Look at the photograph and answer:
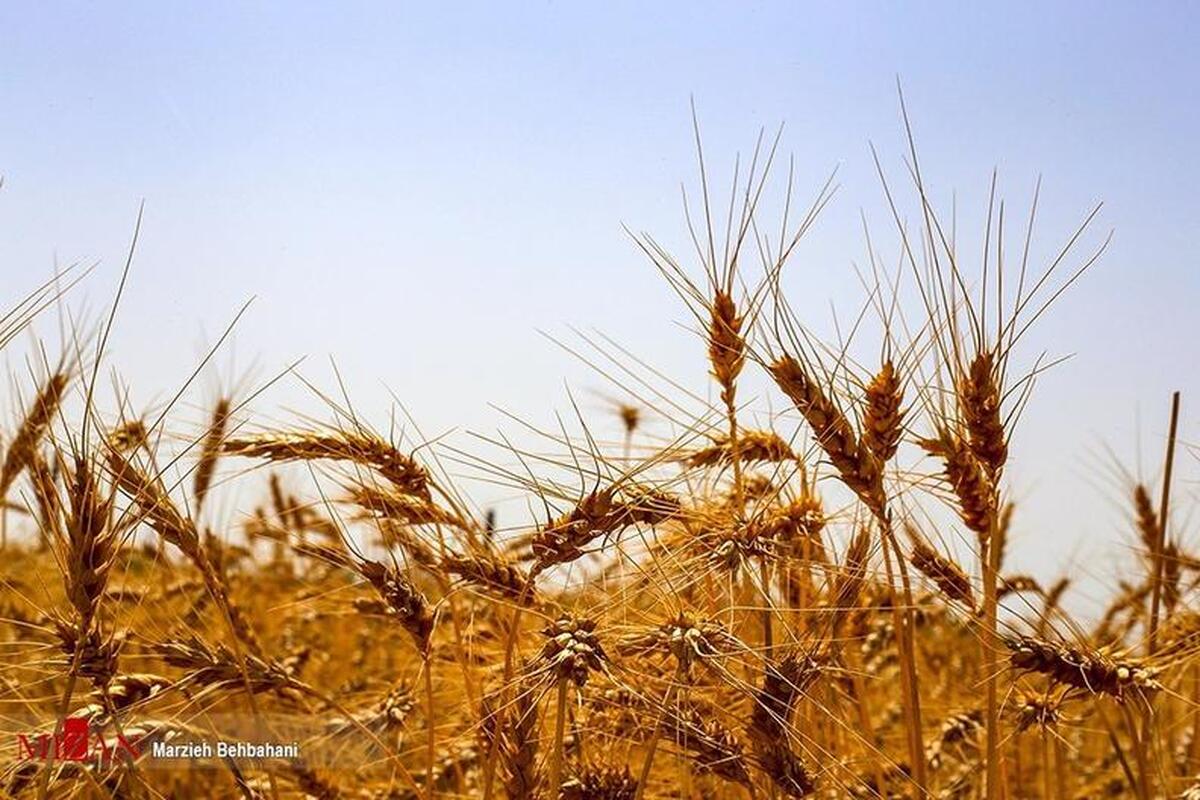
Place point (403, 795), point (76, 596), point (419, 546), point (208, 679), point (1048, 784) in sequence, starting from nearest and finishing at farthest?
point (76, 596), point (208, 679), point (419, 546), point (1048, 784), point (403, 795)

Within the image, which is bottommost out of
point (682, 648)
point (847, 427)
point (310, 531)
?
point (682, 648)

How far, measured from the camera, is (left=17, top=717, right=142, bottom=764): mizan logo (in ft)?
6.42

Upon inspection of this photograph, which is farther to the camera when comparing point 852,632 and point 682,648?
point 852,632

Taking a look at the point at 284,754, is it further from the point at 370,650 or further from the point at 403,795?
the point at 370,650

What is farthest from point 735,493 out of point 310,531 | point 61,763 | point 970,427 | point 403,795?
point 310,531

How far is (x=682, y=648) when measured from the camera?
6.02ft

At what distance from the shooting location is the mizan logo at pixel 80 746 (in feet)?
6.42

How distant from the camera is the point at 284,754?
244cm

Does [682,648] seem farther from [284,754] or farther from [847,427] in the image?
[284,754]

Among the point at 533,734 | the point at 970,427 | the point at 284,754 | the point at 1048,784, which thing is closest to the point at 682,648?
the point at 533,734

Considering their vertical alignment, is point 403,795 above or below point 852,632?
below

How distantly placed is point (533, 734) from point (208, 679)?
0.53 meters

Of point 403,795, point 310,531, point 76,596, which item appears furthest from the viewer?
point 310,531

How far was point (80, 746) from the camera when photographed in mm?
1976
